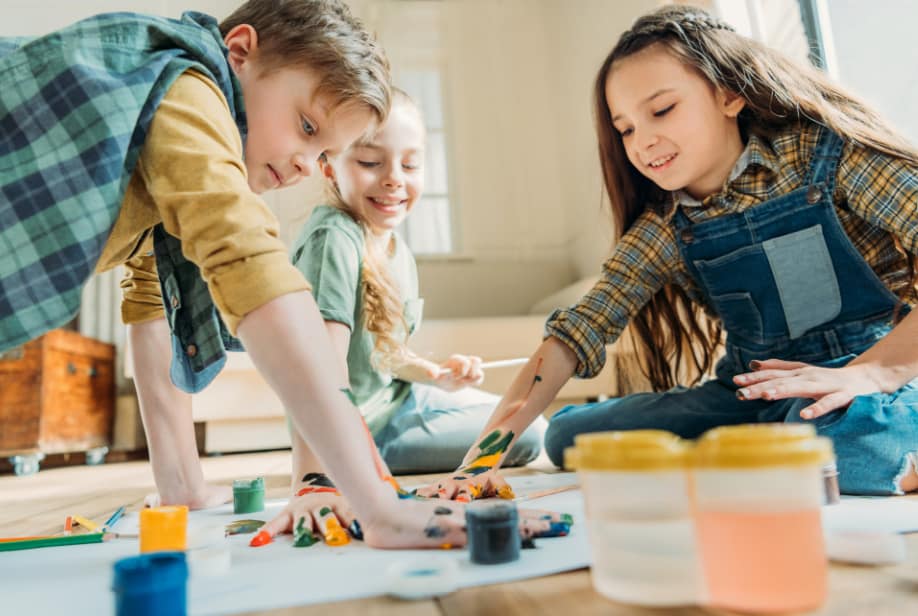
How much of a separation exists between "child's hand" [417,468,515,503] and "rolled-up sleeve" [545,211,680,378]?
30 centimetres

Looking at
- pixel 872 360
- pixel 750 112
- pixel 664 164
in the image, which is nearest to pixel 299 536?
pixel 872 360

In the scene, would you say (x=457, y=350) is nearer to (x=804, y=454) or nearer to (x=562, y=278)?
(x=562, y=278)

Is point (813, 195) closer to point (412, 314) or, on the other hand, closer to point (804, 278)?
point (804, 278)

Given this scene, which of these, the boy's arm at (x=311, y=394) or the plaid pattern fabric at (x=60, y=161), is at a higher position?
the plaid pattern fabric at (x=60, y=161)

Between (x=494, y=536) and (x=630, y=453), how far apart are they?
0.20 meters

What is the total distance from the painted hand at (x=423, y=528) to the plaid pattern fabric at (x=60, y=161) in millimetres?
384

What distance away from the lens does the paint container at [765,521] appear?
1.18 feet

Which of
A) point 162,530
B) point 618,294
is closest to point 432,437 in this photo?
point 618,294

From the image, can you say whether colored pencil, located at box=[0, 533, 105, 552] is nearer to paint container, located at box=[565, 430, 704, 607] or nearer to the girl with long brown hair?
the girl with long brown hair

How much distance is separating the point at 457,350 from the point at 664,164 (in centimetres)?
140

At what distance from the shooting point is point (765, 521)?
0.36 meters

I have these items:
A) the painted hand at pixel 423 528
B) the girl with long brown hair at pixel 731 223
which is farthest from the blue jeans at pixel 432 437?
the painted hand at pixel 423 528

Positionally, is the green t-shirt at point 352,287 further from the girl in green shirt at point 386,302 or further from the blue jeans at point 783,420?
the blue jeans at point 783,420

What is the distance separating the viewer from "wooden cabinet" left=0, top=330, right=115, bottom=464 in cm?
221
